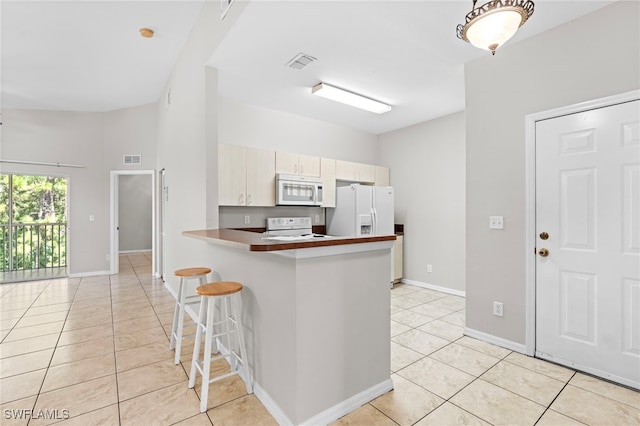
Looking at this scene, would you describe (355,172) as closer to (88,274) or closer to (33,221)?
(88,274)

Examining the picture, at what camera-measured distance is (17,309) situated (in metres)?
3.69

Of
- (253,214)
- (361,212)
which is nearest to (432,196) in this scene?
(361,212)

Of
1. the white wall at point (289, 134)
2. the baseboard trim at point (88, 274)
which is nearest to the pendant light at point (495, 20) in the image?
the white wall at point (289, 134)

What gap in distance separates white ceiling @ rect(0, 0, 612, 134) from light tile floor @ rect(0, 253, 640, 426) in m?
2.73

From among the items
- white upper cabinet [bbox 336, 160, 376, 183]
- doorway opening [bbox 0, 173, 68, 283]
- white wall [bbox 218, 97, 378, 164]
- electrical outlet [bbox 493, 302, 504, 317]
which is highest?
white wall [bbox 218, 97, 378, 164]

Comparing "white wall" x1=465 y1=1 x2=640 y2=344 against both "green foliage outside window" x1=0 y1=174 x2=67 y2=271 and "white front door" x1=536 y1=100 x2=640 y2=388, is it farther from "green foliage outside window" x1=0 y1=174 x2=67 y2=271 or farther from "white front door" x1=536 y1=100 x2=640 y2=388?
"green foliage outside window" x1=0 y1=174 x2=67 y2=271

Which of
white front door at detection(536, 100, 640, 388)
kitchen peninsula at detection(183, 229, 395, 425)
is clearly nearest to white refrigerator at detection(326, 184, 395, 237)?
white front door at detection(536, 100, 640, 388)

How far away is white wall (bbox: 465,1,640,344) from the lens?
2.13 meters

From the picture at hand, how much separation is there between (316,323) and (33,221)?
275 inches

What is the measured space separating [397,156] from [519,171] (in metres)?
2.90

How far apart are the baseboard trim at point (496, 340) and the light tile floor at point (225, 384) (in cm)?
6

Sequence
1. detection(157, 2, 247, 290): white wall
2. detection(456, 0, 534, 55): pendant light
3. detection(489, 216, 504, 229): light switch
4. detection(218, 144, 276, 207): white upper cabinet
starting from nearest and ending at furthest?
detection(456, 0, 534, 55): pendant light < detection(489, 216, 504, 229): light switch < detection(157, 2, 247, 290): white wall < detection(218, 144, 276, 207): white upper cabinet

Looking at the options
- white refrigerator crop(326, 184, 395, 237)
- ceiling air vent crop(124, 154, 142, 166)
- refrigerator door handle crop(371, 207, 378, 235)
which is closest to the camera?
white refrigerator crop(326, 184, 395, 237)

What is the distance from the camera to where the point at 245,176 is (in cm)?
377
